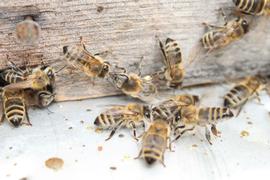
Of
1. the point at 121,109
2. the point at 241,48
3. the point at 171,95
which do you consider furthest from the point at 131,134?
the point at 241,48

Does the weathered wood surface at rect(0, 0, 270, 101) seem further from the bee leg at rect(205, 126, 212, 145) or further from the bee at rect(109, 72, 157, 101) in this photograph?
the bee leg at rect(205, 126, 212, 145)

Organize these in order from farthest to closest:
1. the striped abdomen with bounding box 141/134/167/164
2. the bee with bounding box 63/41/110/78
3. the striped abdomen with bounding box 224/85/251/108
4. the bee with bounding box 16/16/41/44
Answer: the striped abdomen with bounding box 224/85/251/108, the bee with bounding box 63/41/110/78, the bee with bounding box 16/16/41/44, the striped abdomen with bounding box 141/134/167/164

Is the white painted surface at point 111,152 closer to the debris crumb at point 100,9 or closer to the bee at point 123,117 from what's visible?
the bee at point 123,117

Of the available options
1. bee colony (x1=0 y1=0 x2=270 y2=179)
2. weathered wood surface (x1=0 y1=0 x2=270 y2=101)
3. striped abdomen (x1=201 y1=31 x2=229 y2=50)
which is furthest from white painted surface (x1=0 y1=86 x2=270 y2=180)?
striped abdomen (x1=201 y1=31 x2=229 y2=50)

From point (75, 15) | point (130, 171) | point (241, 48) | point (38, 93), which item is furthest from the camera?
point (241, 48)

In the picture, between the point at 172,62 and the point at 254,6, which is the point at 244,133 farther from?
the point at 254,6

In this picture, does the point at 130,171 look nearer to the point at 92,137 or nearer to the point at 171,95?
the point at 92,137
